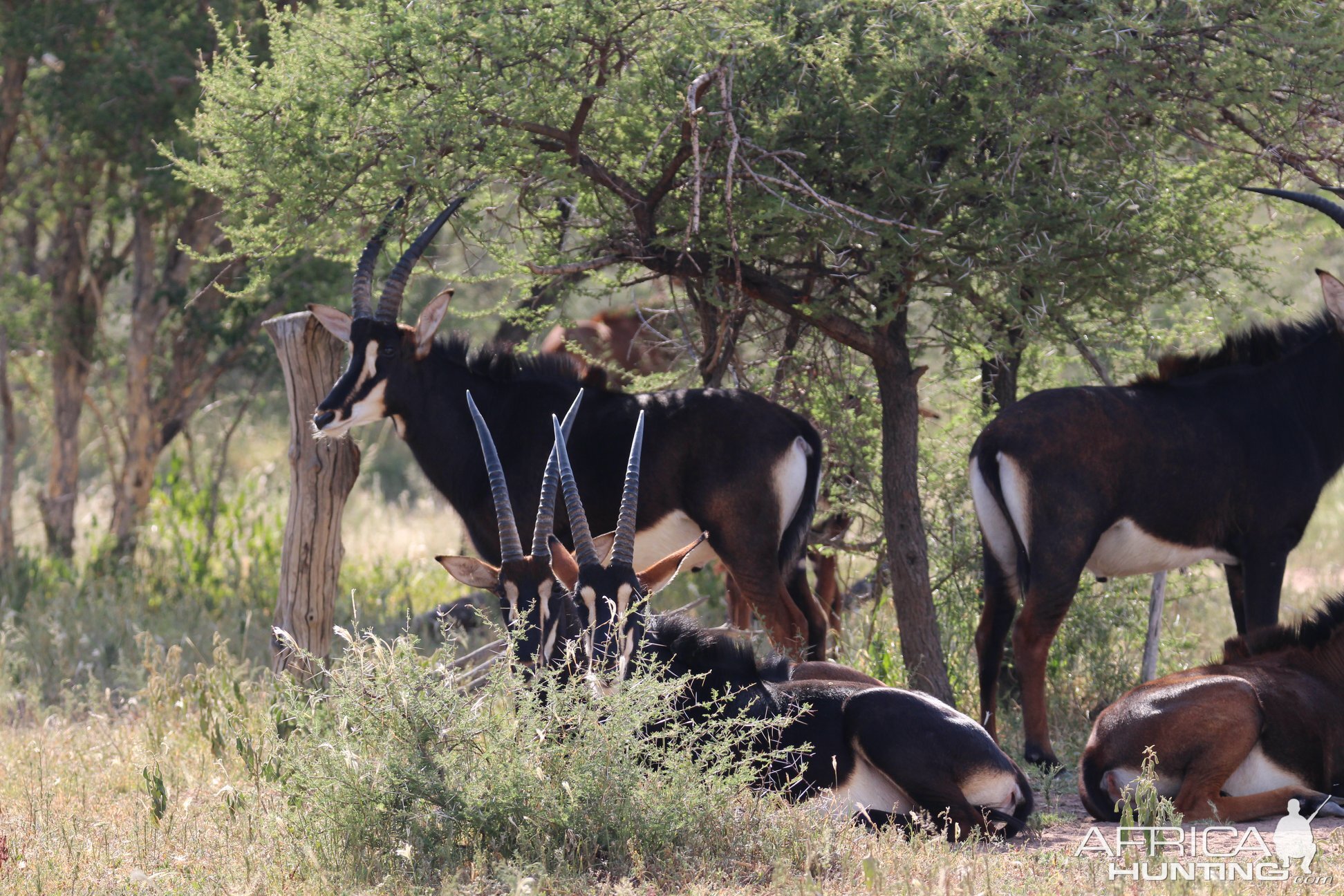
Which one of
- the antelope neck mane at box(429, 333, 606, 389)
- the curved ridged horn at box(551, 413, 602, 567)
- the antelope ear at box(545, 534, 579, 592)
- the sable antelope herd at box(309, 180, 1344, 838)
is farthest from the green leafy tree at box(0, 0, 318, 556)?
the antelope ear at box(545, 534, 579, 592)

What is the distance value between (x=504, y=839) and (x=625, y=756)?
508 mm

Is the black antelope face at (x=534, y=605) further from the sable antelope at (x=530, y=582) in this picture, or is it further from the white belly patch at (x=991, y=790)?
the white belly patch at (x=991, y=790)

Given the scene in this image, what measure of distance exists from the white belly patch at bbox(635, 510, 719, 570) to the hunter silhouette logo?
324cm

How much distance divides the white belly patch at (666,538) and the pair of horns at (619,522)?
1370 mm

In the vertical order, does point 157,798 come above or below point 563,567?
below

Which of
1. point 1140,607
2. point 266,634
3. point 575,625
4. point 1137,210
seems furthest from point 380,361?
point 1140,607

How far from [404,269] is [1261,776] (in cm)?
491

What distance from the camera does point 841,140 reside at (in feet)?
24.1

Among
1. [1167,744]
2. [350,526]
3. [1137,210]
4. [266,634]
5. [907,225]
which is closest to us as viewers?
[1167,744]

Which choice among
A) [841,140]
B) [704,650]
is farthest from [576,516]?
[841,140]

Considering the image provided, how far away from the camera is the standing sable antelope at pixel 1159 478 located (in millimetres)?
6824

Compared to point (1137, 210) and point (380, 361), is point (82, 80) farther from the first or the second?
point (1137, 210)

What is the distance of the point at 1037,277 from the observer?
287 inches

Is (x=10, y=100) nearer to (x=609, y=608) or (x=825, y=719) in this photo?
(x=609, y=608)
